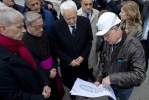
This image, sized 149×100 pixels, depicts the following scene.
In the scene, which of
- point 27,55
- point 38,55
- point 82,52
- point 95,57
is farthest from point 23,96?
point 95,57

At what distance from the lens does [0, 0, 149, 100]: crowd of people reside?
4.91 feet

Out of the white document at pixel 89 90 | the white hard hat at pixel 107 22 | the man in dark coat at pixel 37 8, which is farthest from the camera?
the man in dark coat at pixel 37 8

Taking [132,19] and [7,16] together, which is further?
[132,19]

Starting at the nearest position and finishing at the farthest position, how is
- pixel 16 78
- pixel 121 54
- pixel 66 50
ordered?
pixel 16 78 < pixel 121 54 < pixel 66 50

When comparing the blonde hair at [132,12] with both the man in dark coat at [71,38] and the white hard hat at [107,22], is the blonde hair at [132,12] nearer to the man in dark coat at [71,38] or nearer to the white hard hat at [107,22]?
the man in dark coat at [71,38]

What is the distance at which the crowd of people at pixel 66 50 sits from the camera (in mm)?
1497

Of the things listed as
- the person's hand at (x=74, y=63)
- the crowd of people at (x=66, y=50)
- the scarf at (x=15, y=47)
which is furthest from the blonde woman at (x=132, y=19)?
the scarf at (x=15, y=47)

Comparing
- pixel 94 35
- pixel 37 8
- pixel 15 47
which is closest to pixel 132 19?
pixel 94 35

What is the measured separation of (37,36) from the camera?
208cm

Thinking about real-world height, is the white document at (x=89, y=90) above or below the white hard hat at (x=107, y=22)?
below

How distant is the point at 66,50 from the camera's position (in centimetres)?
243

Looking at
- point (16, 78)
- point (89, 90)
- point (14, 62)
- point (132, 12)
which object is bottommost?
point (89, 90)

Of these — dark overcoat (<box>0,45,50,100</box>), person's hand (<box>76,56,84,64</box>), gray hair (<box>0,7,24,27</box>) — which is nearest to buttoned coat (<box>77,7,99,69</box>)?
person's hand (<box>76,56,84,64</box>)

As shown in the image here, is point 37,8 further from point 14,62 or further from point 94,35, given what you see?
point 14,62
